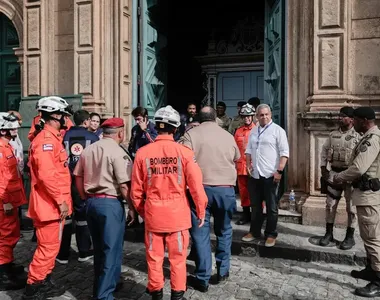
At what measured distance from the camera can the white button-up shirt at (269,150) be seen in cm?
520

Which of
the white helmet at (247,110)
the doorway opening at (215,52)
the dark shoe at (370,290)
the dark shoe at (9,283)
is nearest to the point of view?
the dark shoe at (370,290)

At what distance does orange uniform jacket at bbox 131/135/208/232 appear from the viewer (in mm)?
3575

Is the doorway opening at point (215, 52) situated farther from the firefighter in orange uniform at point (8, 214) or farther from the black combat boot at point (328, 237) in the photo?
the firefighter in orange uniform at point (8, 214)

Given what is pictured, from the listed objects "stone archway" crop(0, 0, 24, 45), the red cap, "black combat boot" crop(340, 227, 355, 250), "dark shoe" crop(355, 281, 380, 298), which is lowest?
"dark shoe" crop(355, 281, 380, 298)

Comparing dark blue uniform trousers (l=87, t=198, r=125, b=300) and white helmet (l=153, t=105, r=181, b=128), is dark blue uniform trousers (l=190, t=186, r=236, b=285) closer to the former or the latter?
dark blue uniform trousers (l=87, t=198, r=125, b=300)

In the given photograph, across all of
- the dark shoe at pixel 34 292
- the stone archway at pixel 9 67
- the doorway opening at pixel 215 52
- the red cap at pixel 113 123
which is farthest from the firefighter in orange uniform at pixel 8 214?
the doorway opening at pixel 215 52

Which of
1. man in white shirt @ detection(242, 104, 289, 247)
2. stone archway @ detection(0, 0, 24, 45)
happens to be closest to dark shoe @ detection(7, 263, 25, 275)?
man in white shirt @ detection(242, 104, 289, 247)

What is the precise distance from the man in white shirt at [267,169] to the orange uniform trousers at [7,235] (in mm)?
2800

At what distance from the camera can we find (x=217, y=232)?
4465mm

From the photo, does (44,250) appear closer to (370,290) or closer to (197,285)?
(197,285)

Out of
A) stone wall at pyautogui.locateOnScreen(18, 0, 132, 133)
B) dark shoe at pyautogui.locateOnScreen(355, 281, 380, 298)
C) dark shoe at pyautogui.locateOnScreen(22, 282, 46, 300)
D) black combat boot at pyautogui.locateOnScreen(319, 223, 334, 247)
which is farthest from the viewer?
stone wall at pyautogui.locateOnScreen(18, 0, 132, 133)

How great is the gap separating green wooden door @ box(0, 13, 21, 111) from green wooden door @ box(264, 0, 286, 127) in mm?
5563

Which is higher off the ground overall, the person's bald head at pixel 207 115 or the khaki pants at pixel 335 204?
the person's bald head at pixel 207 115

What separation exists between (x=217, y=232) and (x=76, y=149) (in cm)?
200
